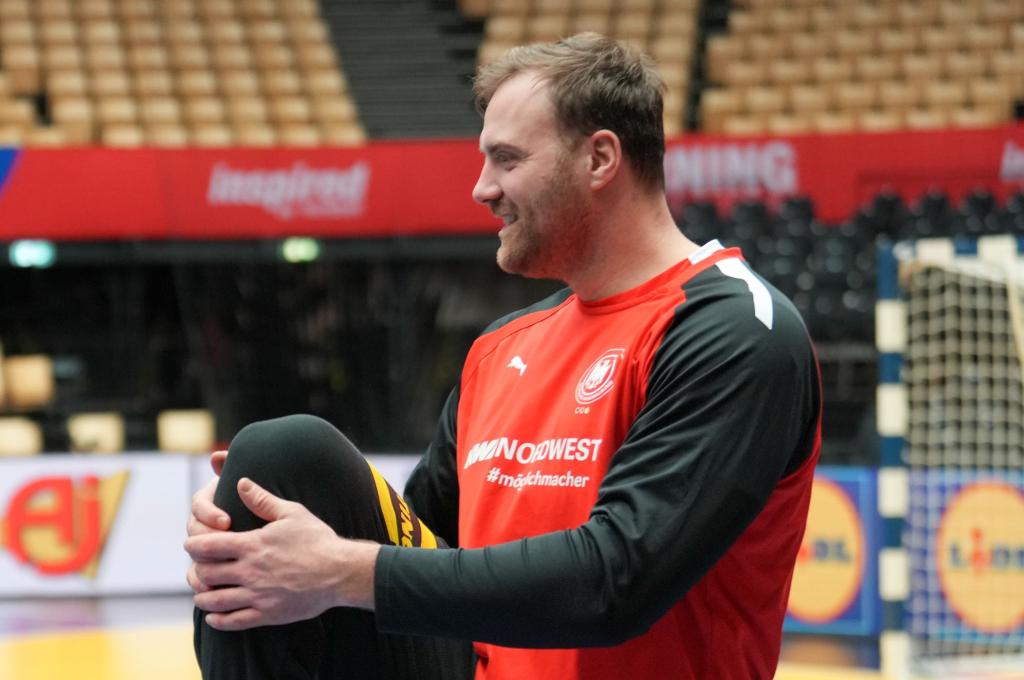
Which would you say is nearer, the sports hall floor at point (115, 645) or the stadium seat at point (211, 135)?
the sports hall floor at point (115, 645)

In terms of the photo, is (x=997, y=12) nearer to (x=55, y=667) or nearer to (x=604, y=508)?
(x=55, y=667)

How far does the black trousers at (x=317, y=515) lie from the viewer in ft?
6.03

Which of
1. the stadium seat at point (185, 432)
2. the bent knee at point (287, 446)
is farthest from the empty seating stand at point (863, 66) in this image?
the bent knee at point (287, 446)

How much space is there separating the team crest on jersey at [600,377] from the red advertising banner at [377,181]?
816 centimetres

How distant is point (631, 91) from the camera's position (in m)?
1.92

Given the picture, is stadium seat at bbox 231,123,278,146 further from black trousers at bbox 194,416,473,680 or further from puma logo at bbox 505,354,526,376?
black trousers at bbox 194,416,473,680

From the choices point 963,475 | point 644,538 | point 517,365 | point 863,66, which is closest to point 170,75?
point 863,66

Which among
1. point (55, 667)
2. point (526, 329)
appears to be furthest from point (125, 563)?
point (526, 329)

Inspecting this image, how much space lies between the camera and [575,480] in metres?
1.90

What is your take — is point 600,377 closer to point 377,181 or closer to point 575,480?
point 575,480

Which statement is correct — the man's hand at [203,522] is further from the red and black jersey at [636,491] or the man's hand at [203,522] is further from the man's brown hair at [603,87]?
the man's brown hair at [603,87]

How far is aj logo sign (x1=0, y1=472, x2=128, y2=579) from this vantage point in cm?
805

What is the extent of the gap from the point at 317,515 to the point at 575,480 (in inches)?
13.8

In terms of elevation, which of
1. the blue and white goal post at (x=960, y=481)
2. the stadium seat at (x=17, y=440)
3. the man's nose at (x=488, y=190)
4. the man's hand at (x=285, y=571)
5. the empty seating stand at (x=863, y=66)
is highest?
the man's nose at (x=488, y=190)
